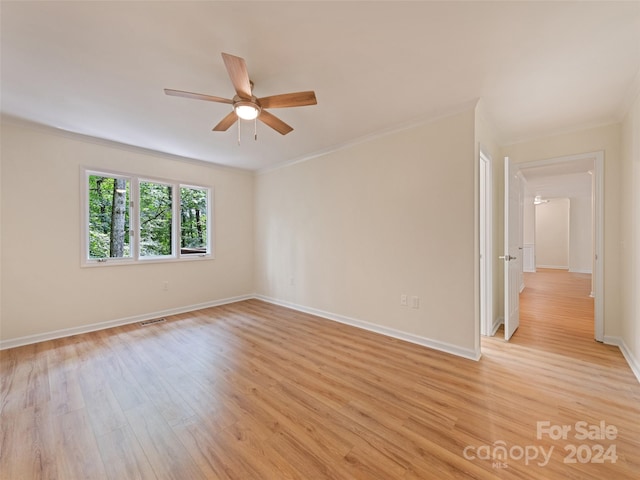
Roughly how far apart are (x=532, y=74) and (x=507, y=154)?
1.77 meters

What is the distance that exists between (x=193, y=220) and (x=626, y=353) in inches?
234

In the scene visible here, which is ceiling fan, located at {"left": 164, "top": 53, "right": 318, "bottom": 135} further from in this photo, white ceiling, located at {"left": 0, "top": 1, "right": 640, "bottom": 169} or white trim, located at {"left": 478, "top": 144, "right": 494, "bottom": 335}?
white trim, located at {"left": 478, "top": 144, "right": 494, "bottom": 335}

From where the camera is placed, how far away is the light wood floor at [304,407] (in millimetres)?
Answer: 1384

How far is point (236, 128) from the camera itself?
321 centimetres

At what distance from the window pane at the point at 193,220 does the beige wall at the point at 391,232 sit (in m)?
1.48

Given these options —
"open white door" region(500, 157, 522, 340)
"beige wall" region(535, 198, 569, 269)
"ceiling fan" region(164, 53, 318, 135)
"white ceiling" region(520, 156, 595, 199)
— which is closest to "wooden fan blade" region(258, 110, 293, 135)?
"ceiling fan" region(164, 53, 318, 135)

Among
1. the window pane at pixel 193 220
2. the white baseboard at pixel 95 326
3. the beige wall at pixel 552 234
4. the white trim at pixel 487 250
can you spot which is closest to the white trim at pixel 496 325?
the white trim at pixel 487 250

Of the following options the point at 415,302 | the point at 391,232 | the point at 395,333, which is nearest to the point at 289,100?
the point at 391,232

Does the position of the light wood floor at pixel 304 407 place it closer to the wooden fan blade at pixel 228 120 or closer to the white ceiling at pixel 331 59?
the wooden fan blade at pixel 228 120

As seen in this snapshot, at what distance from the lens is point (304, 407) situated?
1.86m

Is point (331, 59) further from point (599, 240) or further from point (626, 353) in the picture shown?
point (626, 353)

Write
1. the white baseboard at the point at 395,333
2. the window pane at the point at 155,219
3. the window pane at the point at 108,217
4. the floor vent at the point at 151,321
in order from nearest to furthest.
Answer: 1. the white baseboard at the point at 395,333
2. the window pane at the point at 108,217
3. the floor vent at the point at 151,321
4. the window pane at the point at 155,219

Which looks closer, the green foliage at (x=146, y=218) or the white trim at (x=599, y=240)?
the white trim at (x=599, y=240)

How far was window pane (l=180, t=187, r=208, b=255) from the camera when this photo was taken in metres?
4.46
